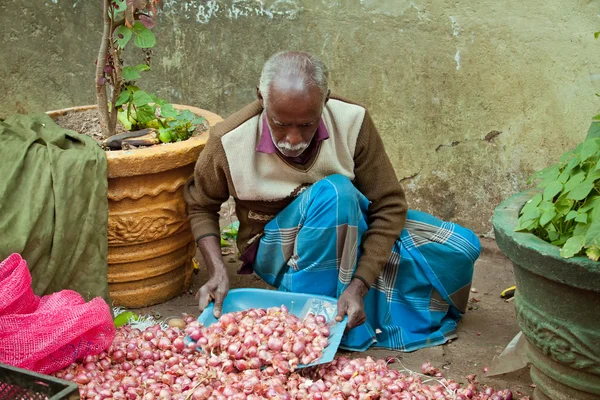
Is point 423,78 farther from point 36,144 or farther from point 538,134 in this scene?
point 36,144

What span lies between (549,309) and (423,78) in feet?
6.46

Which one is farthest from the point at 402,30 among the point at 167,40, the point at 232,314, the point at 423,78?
the point at 232,314

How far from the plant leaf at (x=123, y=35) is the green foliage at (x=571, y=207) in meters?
1.88

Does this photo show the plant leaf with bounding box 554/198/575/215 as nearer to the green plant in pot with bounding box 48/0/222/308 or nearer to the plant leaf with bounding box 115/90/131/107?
the green plant in pot with bounding box 48/0/222/308

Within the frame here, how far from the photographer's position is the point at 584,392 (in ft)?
7.75

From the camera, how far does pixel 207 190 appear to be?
309 cm

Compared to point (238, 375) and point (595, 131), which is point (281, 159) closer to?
point (238, 375)

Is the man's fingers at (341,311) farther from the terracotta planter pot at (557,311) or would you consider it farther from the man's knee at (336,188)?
the terracotta planter pot at (557,311)

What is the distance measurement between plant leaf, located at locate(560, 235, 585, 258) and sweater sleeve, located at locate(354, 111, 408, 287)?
0.96m

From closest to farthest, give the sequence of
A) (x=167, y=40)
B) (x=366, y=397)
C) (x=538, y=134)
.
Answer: (x=366, y=397) → (x=538, y=134) → (x=167, y=40)

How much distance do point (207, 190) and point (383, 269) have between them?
0.80 meters

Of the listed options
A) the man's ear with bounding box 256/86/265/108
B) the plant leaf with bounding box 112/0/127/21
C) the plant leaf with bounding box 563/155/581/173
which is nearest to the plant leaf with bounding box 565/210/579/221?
the plant leaf with bounding box 563/155/581/173

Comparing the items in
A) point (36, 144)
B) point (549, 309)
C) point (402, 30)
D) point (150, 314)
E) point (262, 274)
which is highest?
point (402, 30)

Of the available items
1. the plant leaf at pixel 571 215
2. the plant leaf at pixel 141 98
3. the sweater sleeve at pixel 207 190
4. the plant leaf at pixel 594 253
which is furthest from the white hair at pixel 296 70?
the plant leaf at pixel 594 253
